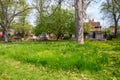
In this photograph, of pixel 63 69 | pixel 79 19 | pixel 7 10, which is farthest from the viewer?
pixel 7 10

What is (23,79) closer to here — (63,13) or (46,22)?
(46,22)

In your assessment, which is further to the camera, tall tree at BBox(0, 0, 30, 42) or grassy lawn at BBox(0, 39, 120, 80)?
tall tree at BBox(0, 0, 30, 42)

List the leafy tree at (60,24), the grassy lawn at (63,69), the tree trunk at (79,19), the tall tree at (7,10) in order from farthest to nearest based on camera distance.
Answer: the leafy tree at (60,24)
the tall tree at (7,10)
the tree trunk at (79,19)
the grassy lawn at (63,69)

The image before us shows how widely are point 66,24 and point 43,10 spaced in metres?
11.8

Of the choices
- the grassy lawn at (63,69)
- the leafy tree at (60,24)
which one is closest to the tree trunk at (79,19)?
the grassy lawn at (63,69)

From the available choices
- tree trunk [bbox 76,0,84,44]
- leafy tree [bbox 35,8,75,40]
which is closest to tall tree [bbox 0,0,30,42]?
leafy tree [bbox 35,8,75,40]

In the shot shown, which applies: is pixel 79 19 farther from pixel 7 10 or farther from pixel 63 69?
pixel 7 10

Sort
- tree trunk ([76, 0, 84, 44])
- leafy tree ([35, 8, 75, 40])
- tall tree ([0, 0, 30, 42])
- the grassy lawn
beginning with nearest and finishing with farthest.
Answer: the grassy lawn → tree trunk ([76, 0, 84, 44]) → tall tree ([0, 0, 30, 42]) → leafy tree ([35, 8, 75, 40])

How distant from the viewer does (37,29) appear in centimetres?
5428

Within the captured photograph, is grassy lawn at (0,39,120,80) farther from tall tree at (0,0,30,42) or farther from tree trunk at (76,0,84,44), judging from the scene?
tall tree at (0,0,30,42)

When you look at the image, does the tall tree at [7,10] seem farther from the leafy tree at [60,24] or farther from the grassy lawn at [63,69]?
the grassy lawn at [63,69]

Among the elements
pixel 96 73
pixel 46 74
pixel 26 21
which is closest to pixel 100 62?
pixel 96 73

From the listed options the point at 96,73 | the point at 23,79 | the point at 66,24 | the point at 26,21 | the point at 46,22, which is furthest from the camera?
the point at 26,21

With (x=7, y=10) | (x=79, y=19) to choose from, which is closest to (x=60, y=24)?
(x=7, y=10)
